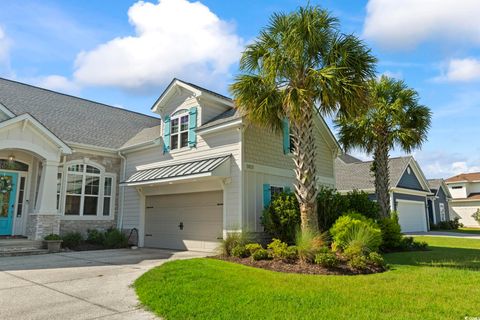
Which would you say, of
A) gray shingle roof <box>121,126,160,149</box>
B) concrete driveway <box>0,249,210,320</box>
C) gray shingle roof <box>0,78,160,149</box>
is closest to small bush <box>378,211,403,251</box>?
concrete driveway <box>0,249,210,320</box>

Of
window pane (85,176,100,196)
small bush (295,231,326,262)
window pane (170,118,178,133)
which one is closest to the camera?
small bush (295,231,326,262)

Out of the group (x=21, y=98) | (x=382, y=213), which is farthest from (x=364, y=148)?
(x=21, y=98)

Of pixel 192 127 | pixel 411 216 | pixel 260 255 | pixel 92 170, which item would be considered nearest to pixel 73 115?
pixel 92 170

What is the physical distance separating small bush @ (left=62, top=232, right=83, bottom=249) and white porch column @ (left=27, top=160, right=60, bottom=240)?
42 cm

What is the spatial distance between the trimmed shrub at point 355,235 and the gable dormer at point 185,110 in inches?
260

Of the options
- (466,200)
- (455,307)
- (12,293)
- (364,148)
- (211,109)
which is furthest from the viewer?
(466,200)

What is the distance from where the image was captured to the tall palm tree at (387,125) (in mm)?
15141

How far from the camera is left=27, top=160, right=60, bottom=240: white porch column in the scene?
42.9ft

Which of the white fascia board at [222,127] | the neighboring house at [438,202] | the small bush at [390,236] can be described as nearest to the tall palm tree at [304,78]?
the white fascia board at [222,127]

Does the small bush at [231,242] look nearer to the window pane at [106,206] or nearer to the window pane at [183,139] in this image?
the window pane at [183,139]

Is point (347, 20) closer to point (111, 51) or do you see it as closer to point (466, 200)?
point (111, 51)

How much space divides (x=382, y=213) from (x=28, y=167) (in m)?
15.2

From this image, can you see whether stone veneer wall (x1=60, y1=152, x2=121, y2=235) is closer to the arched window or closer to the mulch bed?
the arched window

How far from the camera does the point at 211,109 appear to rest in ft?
47.0
